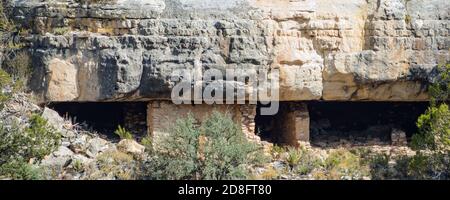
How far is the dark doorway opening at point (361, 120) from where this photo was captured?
16.3 metres

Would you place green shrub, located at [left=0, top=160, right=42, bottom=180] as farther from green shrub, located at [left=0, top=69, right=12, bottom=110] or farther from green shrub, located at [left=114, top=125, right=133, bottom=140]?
green shrub, located at [left=114, top=125, right=133, bottom=140]

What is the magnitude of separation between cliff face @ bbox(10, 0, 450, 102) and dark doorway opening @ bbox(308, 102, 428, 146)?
2.07m

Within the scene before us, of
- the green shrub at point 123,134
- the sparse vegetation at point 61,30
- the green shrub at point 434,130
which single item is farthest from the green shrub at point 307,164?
the sparse vegetation at point 61,30

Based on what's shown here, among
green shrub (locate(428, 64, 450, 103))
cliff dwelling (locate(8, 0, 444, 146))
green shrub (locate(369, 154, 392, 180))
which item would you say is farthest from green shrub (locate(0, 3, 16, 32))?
green shrub (locate(428, 64, 450, 103))

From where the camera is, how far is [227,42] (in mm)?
14031

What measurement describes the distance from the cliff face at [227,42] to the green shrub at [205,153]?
1343mm

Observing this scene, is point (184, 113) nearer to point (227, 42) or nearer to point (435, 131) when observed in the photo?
point (227, 42)

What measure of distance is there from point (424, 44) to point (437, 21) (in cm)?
50

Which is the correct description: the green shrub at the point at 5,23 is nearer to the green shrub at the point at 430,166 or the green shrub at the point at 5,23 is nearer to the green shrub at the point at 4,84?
the green shrub at the point at 4,84

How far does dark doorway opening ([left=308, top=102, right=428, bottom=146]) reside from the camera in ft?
53.6

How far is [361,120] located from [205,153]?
577 cm

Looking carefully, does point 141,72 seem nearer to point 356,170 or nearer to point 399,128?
point 356,170

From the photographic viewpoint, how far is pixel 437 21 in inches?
569

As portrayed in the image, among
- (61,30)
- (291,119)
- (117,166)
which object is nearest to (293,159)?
(291,119)
